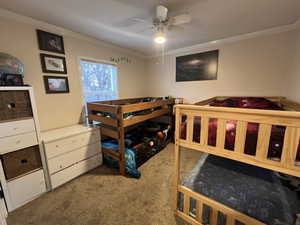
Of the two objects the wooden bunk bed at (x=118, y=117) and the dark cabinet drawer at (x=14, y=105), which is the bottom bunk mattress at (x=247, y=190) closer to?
the wooden bunk bed at (x=118, y=117)

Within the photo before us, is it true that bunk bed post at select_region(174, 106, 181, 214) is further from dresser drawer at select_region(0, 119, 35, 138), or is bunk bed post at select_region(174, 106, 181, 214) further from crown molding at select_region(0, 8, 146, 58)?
crown molding at select_region(0, 8, 146, 58)

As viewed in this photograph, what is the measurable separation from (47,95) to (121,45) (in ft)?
5.93

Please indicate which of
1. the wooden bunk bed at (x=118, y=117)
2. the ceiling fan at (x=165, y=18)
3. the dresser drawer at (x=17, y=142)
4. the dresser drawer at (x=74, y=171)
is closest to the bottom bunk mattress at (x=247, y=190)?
the wooden bunk bed at (x=118, y=117)

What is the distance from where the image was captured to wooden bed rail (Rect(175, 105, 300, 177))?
737mm

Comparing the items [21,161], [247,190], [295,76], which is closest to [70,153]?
[21,161]

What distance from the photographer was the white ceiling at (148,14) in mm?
1464

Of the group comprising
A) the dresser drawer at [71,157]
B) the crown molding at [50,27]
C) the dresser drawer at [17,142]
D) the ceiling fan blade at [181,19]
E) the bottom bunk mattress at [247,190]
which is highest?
the crown molding at [50,27]

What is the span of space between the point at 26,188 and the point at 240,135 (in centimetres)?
227

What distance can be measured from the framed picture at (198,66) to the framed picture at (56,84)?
2.52m

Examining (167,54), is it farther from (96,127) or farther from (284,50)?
(96,127)

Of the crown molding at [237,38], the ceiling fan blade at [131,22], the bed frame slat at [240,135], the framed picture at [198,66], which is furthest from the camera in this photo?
the framed picture at [198,66]

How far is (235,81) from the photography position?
2637mm

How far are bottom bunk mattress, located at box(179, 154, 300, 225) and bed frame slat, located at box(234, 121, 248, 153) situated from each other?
0.83 m

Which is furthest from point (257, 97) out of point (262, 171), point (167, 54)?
A: point (167, 54)
